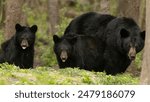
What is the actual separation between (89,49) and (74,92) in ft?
18.7

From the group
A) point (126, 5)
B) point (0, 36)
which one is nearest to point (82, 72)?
point (126, 5)

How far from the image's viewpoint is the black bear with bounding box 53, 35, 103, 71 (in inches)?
585

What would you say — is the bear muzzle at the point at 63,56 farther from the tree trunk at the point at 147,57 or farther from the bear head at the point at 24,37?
the tree trunk at the point at 147,57

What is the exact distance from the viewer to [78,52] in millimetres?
15031

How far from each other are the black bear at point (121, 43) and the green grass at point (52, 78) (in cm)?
142

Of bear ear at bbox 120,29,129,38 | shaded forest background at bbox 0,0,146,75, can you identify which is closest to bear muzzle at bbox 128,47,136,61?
bear ear at bbox 120,29,129,38

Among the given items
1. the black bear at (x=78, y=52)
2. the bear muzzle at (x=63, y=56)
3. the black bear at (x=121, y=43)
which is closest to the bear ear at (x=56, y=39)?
the black bear at (x=78, y=52)

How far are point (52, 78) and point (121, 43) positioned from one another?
3.27 meters

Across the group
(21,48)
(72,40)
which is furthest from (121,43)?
(21,48)

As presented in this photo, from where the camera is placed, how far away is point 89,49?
15352mm

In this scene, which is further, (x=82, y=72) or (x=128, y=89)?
(x=82, y=72)

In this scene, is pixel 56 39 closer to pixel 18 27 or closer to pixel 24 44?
pixel 24 44

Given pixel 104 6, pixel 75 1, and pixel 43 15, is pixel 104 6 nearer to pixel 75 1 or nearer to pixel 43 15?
pixel 43 15

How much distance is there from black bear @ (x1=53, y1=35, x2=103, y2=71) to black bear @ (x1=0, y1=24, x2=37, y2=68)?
0.66 metres
